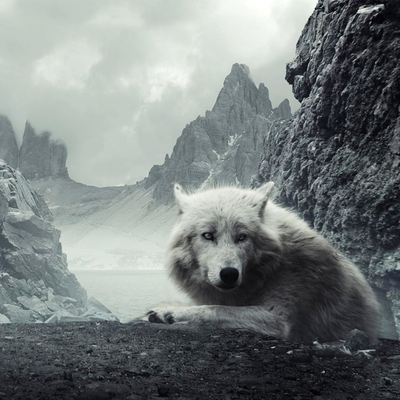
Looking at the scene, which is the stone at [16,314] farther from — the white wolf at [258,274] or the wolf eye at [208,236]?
the wolf eye at [208,236]

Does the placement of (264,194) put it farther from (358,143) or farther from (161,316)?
(358,143)

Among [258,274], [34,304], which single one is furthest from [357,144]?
[34,304]

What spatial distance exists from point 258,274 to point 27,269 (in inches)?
2124

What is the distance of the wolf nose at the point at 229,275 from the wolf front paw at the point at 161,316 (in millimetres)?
841

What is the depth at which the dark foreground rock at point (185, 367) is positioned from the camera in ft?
8.08

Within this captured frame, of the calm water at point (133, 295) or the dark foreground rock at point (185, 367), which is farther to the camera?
the calm water at point (133, 295)

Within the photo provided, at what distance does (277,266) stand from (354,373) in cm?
171

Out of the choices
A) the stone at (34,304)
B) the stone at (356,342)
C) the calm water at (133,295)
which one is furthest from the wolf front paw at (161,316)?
the stone at (34,304)

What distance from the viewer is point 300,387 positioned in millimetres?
2713

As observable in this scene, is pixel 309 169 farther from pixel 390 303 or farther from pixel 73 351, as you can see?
pixel 73 351

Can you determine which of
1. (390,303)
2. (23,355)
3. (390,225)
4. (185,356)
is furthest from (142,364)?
(390,303)

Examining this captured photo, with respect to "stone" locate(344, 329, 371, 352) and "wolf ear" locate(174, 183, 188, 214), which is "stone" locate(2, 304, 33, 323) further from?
"stone" locate(344, 329, 371, 352)

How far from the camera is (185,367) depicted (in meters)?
3.04

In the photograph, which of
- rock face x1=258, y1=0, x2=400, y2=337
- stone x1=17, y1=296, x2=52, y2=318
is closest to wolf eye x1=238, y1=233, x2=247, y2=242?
rock face x1=258, y1=0, x2=400, y2=337
